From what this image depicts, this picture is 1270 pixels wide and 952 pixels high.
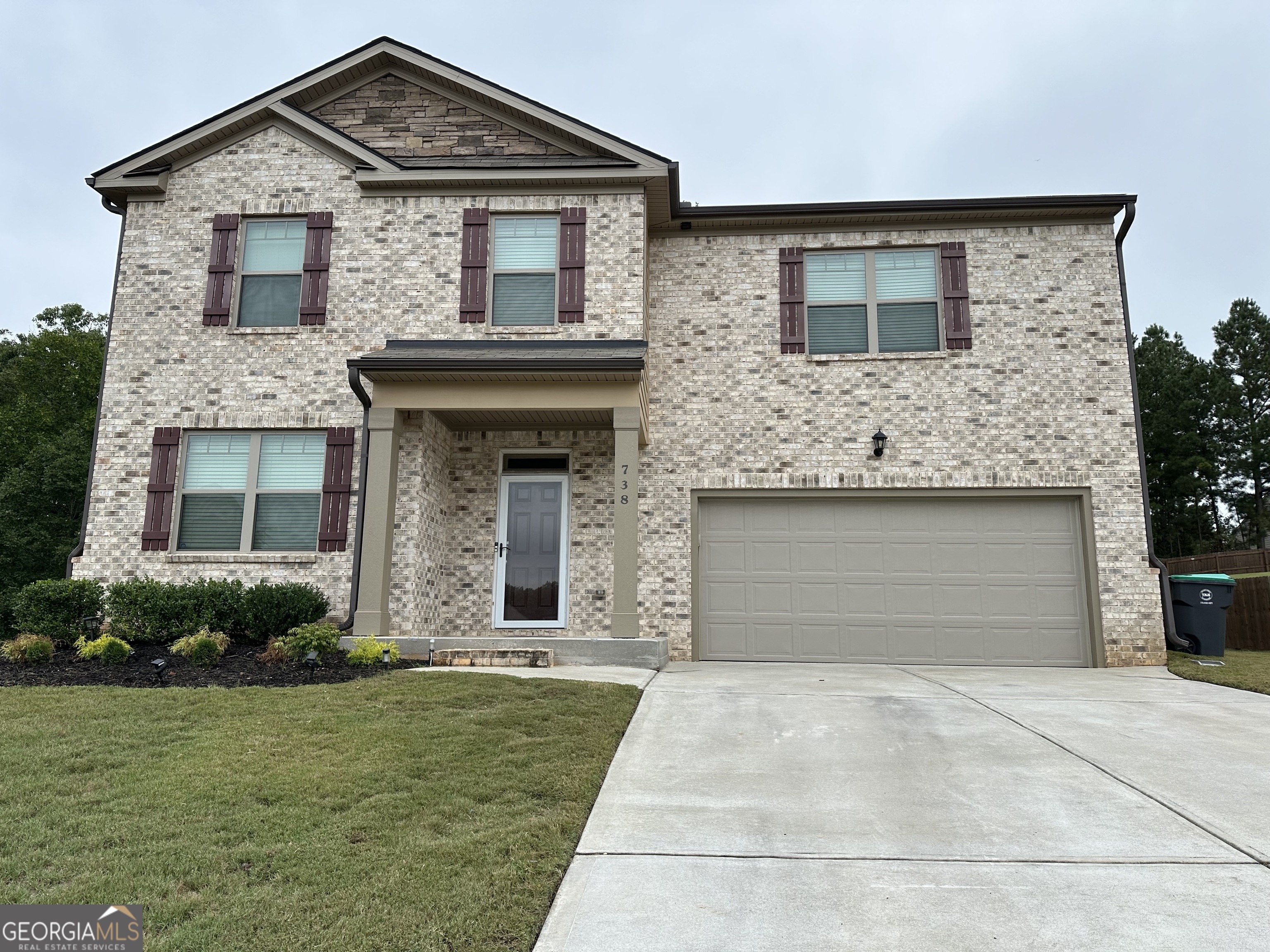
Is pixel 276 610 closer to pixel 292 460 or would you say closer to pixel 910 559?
pixel 292 460

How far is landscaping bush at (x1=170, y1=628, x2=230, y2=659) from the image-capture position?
7949 millimetres

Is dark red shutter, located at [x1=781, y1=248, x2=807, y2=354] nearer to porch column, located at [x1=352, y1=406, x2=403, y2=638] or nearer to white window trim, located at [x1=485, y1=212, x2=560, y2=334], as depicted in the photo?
white window trim, located at [x1=485, y1=212, x2=560, y2=334]

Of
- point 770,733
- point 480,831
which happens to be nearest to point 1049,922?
point 480,831

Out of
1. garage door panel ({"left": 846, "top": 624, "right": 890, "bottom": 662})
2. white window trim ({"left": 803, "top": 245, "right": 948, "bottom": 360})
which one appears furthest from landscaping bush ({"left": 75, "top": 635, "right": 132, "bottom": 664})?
white window trim ({"left": 803, "top": 245, "right": 948, "bottom": 360})

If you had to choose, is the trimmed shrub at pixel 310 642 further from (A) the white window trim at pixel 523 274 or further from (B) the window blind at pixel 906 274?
(B) the window blind at pixel 906 274

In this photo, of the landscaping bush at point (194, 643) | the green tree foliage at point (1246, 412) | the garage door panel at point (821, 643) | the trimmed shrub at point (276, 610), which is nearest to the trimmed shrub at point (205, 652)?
the landscaping bush at point (194, 643)

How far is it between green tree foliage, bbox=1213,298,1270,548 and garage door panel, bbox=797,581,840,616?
1294 inches

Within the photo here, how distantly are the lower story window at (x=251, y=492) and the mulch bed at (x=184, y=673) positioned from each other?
2078 mm

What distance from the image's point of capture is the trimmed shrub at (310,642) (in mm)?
8188

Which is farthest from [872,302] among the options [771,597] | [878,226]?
[771,597]

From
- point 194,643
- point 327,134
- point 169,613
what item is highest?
point 327,134

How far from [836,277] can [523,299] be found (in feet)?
13.6

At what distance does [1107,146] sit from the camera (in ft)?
130

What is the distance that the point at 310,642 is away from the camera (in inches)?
323
